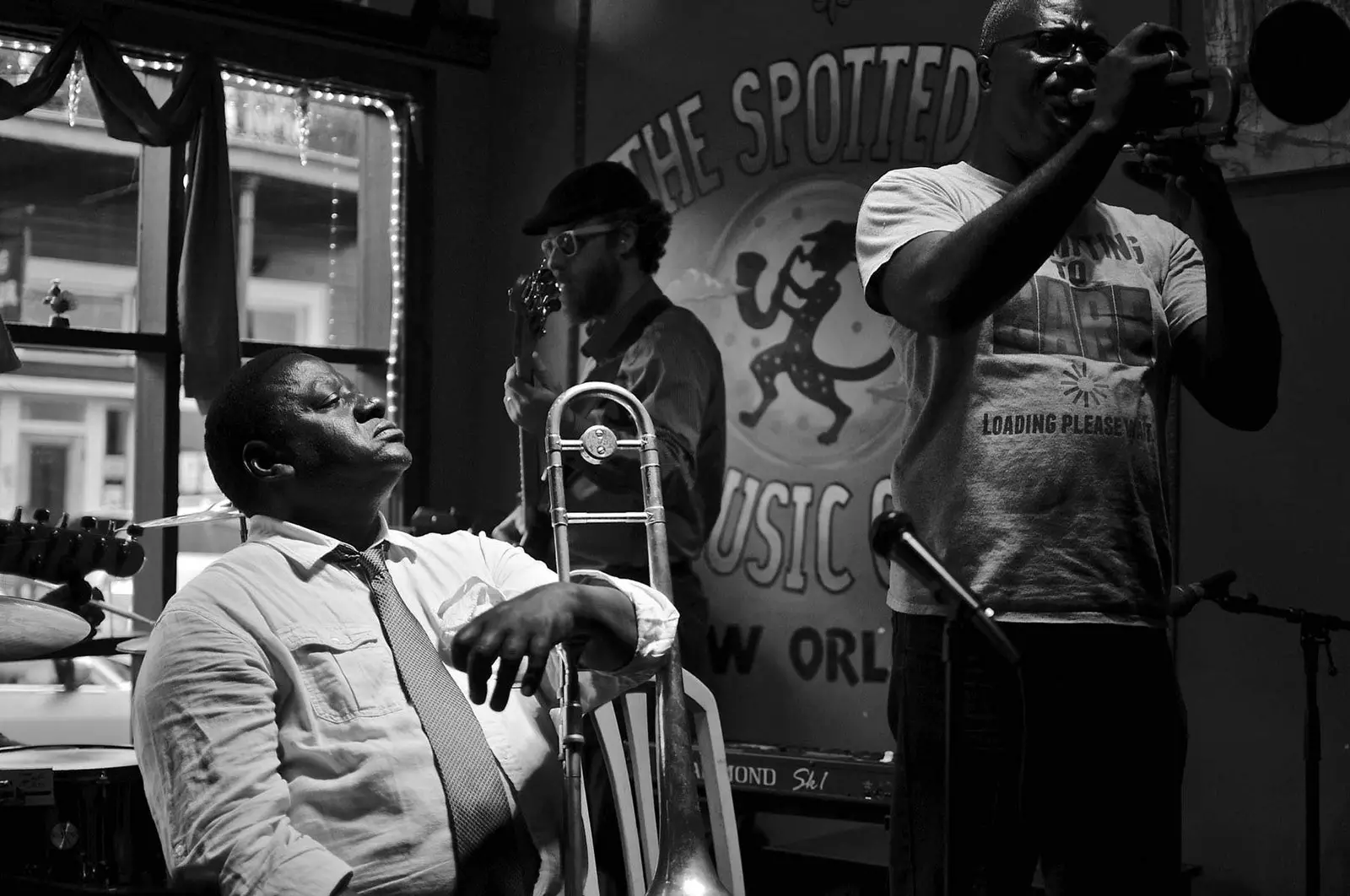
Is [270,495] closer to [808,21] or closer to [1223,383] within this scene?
[1223,383]

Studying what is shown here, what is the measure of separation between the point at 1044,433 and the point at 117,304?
4.43 m

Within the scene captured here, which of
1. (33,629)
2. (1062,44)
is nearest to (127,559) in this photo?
(33,629)

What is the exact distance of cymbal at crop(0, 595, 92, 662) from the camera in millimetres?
3232

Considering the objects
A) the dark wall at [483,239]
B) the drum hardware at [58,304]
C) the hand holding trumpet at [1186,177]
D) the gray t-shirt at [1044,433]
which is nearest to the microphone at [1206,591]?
the gray t-shirt at [1044,433]

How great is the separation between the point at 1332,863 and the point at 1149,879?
218 centimetres

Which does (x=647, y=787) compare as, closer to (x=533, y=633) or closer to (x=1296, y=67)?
(x=533, y=633)

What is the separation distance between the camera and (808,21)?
15.8 feet

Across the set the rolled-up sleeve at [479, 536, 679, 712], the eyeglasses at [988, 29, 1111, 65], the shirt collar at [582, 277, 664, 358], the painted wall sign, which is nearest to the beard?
the shirt collar at [582, 277, 664, 358]

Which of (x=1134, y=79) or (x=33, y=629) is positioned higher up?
(x=1134, y=79)

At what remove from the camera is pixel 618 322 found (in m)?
4.12

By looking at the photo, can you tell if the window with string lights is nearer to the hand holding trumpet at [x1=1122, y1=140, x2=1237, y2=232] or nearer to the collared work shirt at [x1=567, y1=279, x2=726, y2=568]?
the collared work shirt at [x1=567, y1=279, x2=726, y2=568]

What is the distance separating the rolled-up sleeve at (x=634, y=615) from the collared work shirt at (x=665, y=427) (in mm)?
1512

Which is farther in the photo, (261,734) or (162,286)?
(162,286)

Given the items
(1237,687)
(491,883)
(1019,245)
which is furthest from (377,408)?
(1237,687)
